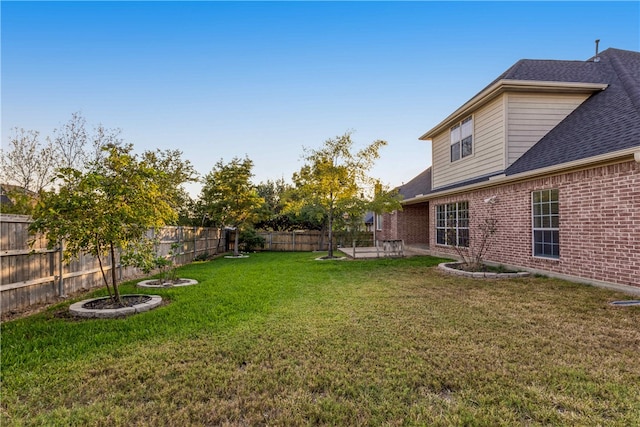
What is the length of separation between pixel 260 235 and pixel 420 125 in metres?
11.6

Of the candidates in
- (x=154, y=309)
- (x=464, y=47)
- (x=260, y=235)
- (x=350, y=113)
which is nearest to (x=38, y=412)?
(x=154, y=309)

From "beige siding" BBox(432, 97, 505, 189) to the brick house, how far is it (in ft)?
0.11

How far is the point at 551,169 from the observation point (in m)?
7.51

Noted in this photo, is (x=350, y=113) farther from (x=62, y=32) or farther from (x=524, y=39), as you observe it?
(x=62, y=32)

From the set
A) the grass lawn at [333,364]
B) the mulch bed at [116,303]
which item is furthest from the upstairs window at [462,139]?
the mulch bed at [116,303]

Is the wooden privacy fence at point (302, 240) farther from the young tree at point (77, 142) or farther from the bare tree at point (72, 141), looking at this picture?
the bare tree at point (72, 141)

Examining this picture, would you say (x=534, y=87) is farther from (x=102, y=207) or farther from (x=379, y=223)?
(x=379, y=223)

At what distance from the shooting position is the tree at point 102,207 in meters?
4.93

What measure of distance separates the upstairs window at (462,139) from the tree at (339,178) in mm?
3086

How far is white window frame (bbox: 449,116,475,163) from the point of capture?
1163 centimetres

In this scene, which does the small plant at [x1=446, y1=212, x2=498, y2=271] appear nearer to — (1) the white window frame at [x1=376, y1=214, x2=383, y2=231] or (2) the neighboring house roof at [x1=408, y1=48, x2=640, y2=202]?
(2) the neighboring house roof at [x1=408, y1=48, x2=640, y2=202]

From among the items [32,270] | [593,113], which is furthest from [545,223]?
[32,270]

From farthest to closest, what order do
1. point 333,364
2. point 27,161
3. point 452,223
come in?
point 27,161 → point 452,223 → point 333,364

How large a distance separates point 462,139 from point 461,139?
65 millimetres
